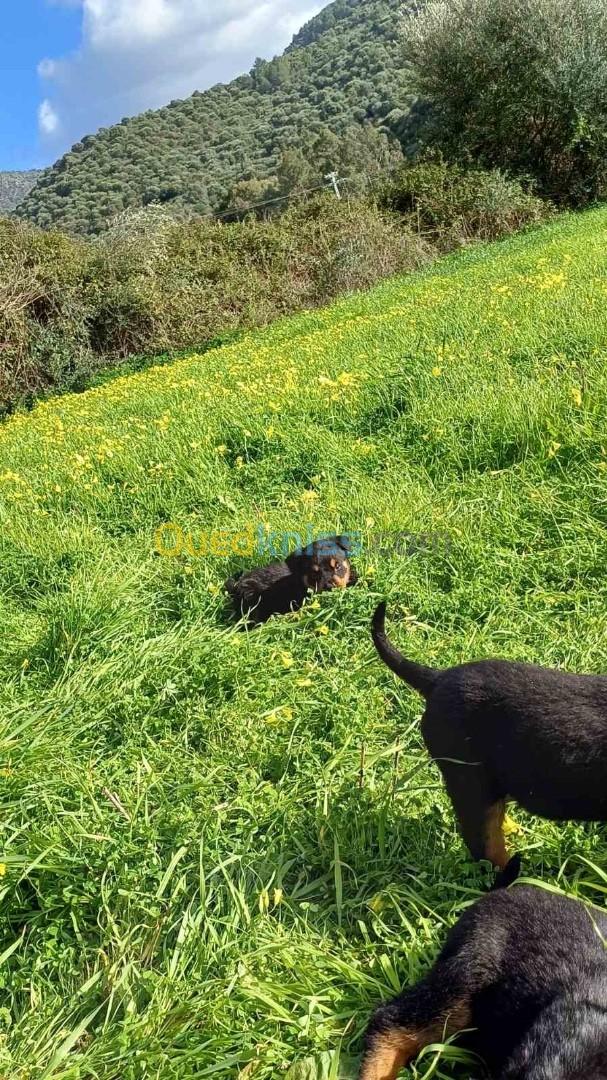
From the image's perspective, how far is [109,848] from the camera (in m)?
2.65

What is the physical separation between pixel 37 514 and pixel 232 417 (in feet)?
6.05

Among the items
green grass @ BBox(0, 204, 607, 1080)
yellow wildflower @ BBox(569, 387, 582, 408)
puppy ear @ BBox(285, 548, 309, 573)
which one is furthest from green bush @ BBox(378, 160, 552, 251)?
puppy ear @ BBox(285, 548, 309, 573)

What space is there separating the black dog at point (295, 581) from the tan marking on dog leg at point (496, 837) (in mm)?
1826

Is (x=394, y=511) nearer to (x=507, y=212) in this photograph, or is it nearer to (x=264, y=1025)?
(x=264, y=1025)

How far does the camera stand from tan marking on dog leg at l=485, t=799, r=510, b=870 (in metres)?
2.34

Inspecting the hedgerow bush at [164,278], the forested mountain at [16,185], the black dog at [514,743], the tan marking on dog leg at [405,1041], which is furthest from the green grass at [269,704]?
the forested mountain at [16,185]

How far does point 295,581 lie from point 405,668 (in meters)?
1.60

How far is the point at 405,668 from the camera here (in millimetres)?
2674

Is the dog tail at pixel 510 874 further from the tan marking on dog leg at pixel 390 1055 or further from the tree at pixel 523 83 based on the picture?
the tree at pixel 523 83

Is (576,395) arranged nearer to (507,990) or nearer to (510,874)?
(510,874)

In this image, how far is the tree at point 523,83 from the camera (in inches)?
912

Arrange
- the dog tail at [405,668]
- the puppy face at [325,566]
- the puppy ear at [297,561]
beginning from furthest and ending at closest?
1. the puppy ear at [297,561]
2. the puppy face at [325,566]
3. the dog tail at [405,668]

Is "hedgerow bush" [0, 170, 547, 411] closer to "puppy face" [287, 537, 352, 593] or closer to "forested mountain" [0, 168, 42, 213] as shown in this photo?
"puppy face" [287, 537, 352, 593]

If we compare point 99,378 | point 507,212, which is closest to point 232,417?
point 99,378
